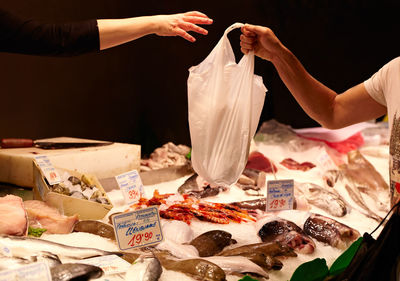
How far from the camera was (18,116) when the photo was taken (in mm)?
3732

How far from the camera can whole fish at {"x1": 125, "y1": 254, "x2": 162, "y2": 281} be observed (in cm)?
144

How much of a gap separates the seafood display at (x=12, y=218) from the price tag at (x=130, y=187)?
0.79m

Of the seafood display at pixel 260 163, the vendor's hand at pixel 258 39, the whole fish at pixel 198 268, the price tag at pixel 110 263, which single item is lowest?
the seafood display at pixel 260 163

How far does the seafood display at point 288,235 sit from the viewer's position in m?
2.02

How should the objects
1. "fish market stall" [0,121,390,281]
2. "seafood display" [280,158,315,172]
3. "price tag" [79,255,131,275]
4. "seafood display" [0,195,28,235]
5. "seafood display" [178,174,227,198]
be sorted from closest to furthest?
"price tag" [79,255,131,275] → "fish market stall" [0,121,390,281] → "seafood display" [0,195,28,235] → "seafood display" [178,174,227,198] → "seafood display" [280,158,315,172]

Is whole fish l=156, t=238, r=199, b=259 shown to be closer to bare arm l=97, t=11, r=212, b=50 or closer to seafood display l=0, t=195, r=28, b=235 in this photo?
seafood display l=0, t=195, r=28, b=235

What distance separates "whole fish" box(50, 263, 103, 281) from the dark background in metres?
2.57

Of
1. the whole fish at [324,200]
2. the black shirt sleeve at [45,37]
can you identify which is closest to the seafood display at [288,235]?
the whole fish at [324,200]

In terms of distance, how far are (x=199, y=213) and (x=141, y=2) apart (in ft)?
9.28

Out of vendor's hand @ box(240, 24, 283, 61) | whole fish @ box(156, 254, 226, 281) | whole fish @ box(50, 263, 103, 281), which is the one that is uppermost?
vendor's hand @ box(240, 24, 283, 61)

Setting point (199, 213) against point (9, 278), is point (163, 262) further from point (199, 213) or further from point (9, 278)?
point (199, 213)

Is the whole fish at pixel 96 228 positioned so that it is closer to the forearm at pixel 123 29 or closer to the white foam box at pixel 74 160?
the white foam box at pixel 74 160

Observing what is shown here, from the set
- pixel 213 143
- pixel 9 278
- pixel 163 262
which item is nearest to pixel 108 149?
pixel 213 143

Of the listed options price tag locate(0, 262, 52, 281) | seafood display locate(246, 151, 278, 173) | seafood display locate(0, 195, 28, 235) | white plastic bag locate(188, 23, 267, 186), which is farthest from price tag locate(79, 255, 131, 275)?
seafood display locate(246, 151, 278, 173)
